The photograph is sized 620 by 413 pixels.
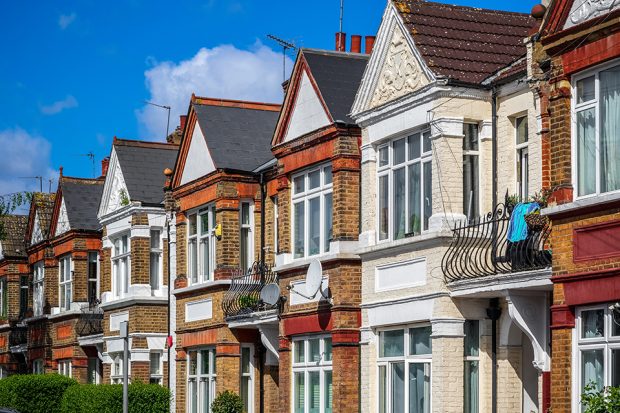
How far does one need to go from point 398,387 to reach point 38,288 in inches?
1005

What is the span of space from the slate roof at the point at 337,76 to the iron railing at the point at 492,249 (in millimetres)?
4738

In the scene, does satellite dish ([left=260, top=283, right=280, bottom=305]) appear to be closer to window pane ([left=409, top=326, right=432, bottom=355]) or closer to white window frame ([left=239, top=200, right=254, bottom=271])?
white window frame ([left=239, top=200, right=254, bottom=271])

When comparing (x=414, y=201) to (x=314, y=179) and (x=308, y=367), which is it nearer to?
(x=314, y=179)

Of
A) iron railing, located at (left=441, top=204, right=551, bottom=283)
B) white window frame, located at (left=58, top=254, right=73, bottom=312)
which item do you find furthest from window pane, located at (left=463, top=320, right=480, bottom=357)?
white window frame, located at (left=58, top=254, right=73, bottom=312)

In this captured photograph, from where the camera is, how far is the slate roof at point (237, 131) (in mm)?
32188

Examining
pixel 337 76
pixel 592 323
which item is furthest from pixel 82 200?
pixel 592 323

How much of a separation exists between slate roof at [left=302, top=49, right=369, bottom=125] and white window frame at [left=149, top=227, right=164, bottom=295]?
36.0 feet

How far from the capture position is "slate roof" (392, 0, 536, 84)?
23.6 m

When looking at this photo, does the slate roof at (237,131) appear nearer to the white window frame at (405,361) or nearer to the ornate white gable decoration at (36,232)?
the white window frame at (405,361)

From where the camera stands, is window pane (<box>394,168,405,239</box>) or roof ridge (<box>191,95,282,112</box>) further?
roof ridge (<box>191,95,282,112</box>)

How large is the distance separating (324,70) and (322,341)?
5.77 metres

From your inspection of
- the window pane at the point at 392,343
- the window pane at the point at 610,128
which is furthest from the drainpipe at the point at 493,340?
the window pane at the point at 610,128

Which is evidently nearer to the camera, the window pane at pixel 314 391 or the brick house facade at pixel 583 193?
the brick house facade at pixel 583 193

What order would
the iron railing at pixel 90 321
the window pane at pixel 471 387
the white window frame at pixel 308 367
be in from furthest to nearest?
the iron railing at pixel 90 321
the white window frame at pixel 308 367
the window pane at pixel 471 387
